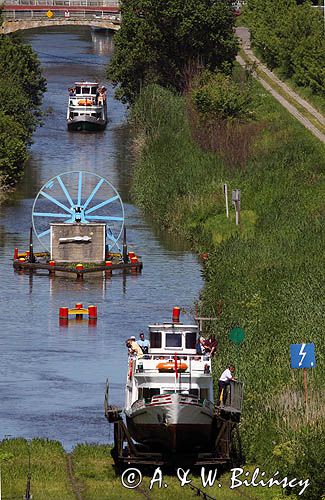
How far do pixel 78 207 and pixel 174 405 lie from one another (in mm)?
42223

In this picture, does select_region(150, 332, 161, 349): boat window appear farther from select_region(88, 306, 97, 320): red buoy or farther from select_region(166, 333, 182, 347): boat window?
select_region(88, 306, 97, 320): red buoy

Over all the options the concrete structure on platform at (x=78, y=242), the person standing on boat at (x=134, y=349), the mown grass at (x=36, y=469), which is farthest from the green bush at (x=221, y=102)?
the mown grass at (x=36, y=469)

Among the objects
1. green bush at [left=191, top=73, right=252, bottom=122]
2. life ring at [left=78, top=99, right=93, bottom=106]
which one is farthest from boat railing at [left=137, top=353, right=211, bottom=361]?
life ring at [left=78, top=99, right=93, bottom=106]

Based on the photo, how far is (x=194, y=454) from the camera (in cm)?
5275

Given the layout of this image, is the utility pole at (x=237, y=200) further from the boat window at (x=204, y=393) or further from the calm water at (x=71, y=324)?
the boat window at (x=204, y=393)

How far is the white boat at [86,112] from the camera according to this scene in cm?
14838

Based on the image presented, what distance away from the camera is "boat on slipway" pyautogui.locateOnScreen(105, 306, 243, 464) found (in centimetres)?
5197

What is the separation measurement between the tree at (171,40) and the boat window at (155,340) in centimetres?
7980

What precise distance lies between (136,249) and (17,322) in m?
18.5

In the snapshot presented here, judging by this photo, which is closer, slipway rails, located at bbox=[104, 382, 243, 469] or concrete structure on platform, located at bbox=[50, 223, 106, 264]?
slipway rails, located at bbox=[104, 382, 243, 469]

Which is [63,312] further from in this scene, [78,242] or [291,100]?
[291,100]

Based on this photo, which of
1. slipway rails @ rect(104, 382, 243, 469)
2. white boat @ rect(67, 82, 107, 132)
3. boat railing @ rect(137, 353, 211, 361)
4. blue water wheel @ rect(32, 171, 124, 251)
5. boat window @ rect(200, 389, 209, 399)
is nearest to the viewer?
slipway rails @ rect(104, 382, 243, 469)

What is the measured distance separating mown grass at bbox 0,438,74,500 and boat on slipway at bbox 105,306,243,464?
6.38 feet

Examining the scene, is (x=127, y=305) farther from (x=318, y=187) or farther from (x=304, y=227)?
(x=318, y=187)
